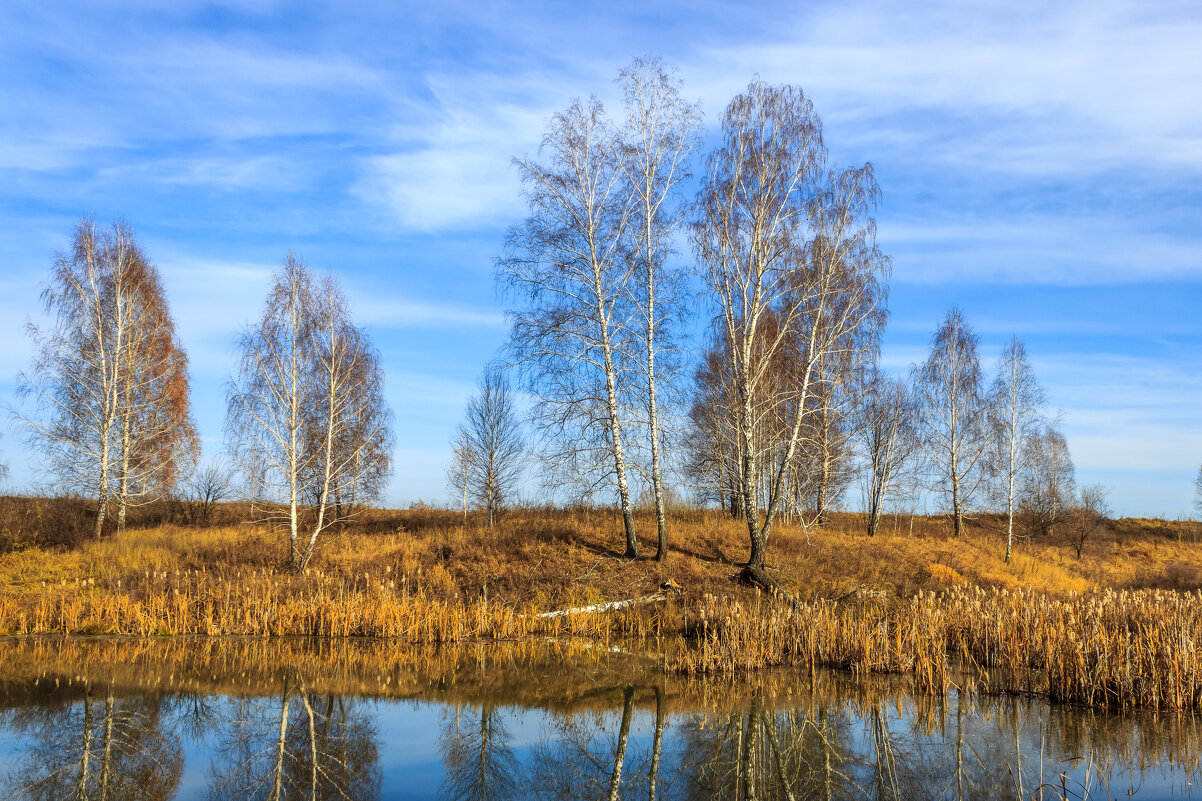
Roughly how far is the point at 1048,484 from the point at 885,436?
15979 millimetres

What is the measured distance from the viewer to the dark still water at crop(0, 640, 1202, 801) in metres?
6.61

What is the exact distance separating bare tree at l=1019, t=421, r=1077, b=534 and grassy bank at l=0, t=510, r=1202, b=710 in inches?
456

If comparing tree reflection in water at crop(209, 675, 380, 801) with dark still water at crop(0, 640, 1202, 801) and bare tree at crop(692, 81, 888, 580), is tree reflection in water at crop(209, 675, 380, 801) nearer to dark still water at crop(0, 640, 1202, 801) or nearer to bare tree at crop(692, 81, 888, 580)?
dark still water at crop(0, 640, 1202, 801)

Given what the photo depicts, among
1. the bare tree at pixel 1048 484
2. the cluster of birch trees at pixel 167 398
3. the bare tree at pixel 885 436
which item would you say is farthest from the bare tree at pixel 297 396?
the bare tree at pixel 1048 484

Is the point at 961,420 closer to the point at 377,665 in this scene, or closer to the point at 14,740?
the point at 377,665

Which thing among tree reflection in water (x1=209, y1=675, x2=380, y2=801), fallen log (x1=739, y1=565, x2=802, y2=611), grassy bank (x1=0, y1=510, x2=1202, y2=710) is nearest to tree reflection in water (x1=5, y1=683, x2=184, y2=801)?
tree reflection in water (x1=209, y1=675, x2=380, y2=801)

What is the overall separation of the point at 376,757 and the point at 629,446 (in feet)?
37.3

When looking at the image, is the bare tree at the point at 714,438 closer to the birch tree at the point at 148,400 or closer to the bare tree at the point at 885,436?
the bare tree at the point at 885,436

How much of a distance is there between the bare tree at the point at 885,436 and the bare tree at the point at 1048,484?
672cm

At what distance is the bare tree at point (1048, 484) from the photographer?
37.4 meters

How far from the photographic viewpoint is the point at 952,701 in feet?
31.4

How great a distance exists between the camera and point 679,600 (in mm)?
16219

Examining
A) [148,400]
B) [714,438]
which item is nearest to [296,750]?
[714,438]

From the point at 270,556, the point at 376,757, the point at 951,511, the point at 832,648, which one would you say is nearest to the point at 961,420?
the point at 951,511
